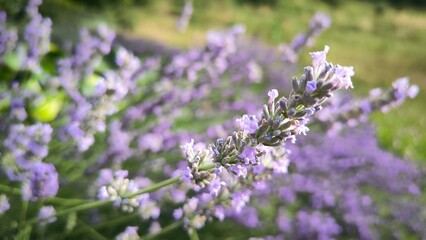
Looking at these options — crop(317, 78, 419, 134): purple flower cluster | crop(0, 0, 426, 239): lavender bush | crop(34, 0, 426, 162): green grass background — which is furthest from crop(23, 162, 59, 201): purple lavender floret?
crop(34, 0, 426, 162): green grass background

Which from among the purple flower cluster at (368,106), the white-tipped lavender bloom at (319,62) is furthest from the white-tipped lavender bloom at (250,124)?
the purple flower cluster at (368,106)

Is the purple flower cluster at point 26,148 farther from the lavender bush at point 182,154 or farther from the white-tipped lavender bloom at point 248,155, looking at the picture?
the white-tipped lavender bloom at point 248,155

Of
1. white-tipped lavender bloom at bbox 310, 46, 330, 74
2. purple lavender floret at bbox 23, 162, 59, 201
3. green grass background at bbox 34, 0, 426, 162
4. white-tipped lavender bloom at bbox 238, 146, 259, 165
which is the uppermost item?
green grass background at bbox 34, 0, 426, 162

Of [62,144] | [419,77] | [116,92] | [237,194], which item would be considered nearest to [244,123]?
[237,194]

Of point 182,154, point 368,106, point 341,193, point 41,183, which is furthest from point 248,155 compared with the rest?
point 341,193

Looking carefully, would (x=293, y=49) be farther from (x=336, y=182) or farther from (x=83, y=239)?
(x=83, y=239)

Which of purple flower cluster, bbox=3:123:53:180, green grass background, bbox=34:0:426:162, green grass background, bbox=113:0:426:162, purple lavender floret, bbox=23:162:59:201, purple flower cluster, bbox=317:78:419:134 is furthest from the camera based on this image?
green grass background, bbox=113:0:426:162

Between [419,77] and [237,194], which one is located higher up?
[419,77]

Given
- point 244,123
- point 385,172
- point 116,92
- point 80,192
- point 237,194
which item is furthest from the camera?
point 385,172

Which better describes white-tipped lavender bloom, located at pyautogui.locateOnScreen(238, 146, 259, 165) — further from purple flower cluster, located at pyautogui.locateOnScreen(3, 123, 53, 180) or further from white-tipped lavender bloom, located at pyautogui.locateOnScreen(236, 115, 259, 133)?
purple flower cluster, located at pyautogui.locateOnScreen(3, 123, 53, 180)
